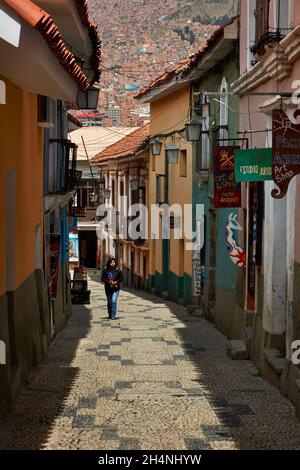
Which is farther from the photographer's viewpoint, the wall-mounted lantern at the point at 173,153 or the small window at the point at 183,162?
the small window at the point at 183,162

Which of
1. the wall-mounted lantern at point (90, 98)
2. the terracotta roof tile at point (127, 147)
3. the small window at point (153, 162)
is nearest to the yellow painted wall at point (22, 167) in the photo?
the wall-mounted lantern at point (90, 98)

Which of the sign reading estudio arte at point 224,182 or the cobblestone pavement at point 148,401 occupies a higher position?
the sign reading estudio arte at point 224,182

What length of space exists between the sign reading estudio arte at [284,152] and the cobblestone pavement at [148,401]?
249cm

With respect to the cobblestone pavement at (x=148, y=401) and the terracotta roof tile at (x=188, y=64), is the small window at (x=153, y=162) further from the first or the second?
the cobblestone pavement at (x=148, y=401)

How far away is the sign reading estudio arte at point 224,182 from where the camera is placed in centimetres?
Result: 1299

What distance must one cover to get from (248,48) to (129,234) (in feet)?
67.8

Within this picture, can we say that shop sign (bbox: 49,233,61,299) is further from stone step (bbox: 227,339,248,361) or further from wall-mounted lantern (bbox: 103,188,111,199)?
wall-mounted lantern (bbox: 103,188,111,199)

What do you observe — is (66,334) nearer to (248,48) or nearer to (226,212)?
(226,212)

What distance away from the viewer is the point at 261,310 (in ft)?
40.0

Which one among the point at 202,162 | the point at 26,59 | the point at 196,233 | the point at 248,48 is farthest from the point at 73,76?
the point at 196,233

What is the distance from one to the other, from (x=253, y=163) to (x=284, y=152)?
106 cm

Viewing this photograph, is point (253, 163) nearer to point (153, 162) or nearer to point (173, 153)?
point (173, 153)

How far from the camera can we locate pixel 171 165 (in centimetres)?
2695

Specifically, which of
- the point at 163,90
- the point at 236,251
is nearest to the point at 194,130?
the point at 236,251
